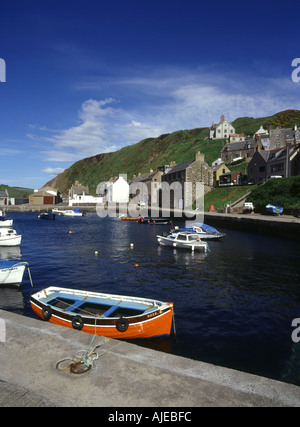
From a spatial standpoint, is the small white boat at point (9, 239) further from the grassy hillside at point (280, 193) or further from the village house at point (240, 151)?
the village house at point (240, 151)

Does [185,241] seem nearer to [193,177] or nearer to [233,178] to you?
[193,177]

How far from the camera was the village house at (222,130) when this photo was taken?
173 meters

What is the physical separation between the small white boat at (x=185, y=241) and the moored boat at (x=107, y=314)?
22.8m

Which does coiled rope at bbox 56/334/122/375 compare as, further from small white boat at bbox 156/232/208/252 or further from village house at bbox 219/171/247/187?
village house at bbox 219/171/247/187

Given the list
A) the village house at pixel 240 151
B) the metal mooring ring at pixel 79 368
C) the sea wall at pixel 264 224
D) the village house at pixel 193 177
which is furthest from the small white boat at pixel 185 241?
the village house at pixel 240 151

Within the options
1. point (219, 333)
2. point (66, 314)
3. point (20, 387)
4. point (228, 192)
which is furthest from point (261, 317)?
point (228, 192)

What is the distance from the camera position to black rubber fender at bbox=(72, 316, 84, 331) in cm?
1247

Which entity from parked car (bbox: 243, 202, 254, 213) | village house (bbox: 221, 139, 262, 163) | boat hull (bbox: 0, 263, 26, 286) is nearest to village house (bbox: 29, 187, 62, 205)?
village house (bbox: 221, 139, 262, 163)

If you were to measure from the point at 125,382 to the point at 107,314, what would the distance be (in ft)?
22.5

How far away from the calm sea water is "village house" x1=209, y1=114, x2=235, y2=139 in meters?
144

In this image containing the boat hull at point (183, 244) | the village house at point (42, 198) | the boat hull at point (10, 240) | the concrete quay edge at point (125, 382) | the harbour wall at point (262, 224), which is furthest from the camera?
the village house at point (42, 198)

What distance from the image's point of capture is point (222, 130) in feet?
571

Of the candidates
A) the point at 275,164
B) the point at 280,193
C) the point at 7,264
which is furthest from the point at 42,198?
the point at 7,264

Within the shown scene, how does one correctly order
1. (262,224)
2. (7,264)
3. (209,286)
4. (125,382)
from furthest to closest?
1. (262,224)
2. (209,286)
3. (7,264)
4. (125,382)
